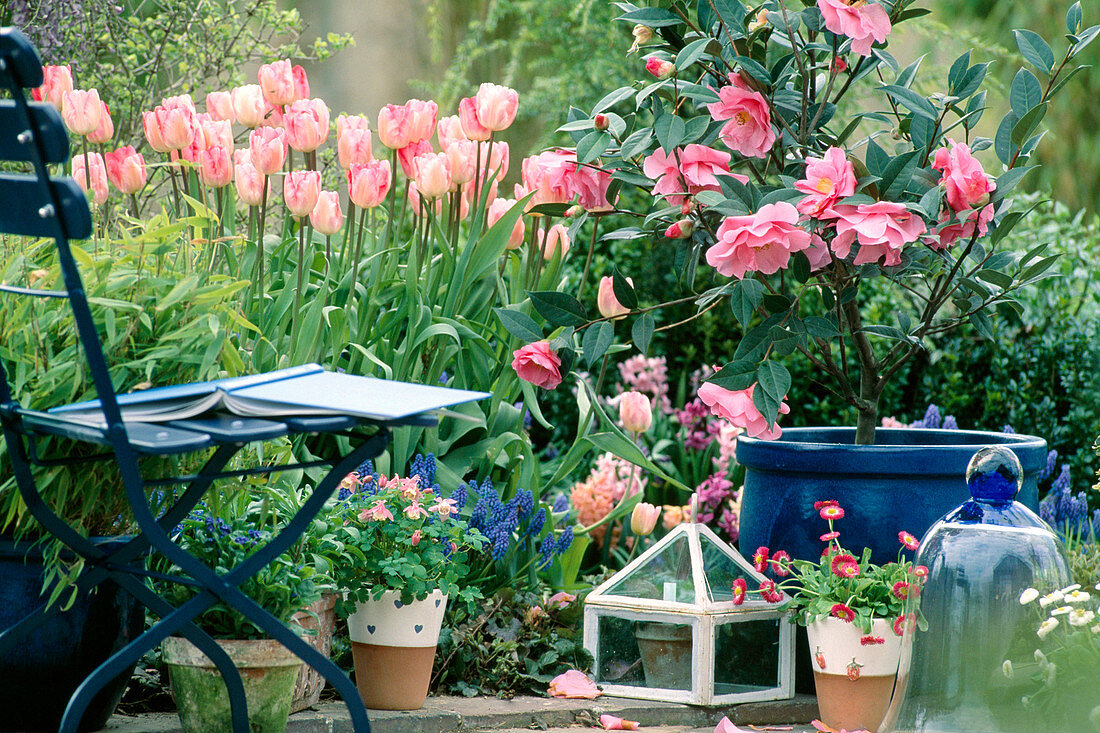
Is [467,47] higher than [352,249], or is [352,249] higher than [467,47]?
[467,47]

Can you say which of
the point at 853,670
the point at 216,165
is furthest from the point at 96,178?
the point at 853,670

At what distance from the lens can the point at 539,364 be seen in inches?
85.1

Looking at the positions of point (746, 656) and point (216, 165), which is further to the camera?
point (216, 165)

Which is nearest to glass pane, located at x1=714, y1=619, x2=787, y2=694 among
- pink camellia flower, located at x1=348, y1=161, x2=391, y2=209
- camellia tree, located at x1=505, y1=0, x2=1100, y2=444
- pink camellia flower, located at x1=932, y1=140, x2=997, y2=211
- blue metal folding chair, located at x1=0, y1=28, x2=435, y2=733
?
camellia tree, located at x1=505, y1=0, x2=1100, y2=444

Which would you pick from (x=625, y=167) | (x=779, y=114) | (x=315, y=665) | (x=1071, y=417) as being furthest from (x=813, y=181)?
(x=1071, y=417)

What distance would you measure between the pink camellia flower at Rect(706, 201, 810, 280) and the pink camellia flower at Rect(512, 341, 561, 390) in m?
0.42

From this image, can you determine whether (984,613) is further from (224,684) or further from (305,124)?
(305,124)

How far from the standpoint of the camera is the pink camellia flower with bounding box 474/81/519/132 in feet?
8.87

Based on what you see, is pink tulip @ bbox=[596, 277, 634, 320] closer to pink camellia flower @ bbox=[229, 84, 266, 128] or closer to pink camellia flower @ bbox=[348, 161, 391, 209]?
pink camellia flower @ bbox=[348, 161, 391, 209]

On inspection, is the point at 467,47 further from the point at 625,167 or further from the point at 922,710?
the point at 922,710

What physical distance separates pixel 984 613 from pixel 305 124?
1.78 metres

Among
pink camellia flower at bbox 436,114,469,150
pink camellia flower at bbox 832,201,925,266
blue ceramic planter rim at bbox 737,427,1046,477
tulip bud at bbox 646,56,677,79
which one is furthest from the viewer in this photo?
pink camellia flower at bbox 436,114,469,150

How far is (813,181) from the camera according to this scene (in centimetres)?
189

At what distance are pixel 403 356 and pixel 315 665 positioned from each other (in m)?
1.32
